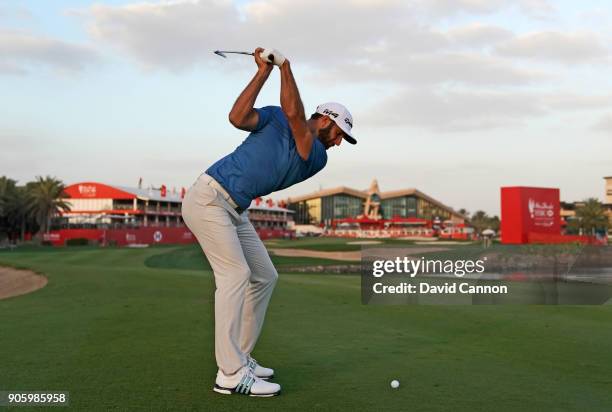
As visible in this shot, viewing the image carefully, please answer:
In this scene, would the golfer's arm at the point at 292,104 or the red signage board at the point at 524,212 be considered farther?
the red signage board at the point at 524,212

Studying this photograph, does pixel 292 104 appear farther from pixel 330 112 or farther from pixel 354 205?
pixel 354 205

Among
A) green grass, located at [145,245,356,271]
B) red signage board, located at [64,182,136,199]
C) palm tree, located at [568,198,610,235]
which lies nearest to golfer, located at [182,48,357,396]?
green grass, located at [145,245,356,271]

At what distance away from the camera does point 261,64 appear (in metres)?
4.54

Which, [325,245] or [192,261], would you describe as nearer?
[192,261]

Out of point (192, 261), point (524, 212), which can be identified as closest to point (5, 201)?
point (192, 261)

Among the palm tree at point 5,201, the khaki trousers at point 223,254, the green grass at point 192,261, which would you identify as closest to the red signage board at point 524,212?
the green grass at point 192,261

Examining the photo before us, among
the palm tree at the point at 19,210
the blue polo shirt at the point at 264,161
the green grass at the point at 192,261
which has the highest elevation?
the palm tree at the point at 19,210

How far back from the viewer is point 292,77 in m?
4.39

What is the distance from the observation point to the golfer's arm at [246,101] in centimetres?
450

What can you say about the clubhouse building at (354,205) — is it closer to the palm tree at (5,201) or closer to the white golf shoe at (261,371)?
the palm tree at (5,201)

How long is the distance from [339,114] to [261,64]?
744 mm

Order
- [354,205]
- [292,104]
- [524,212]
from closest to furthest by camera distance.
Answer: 1. [292,104]
2. [524,212]
3. [354,205]

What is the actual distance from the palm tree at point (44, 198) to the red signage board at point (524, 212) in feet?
183

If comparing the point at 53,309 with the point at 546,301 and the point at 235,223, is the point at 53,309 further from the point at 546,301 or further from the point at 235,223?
the point at 546,301
